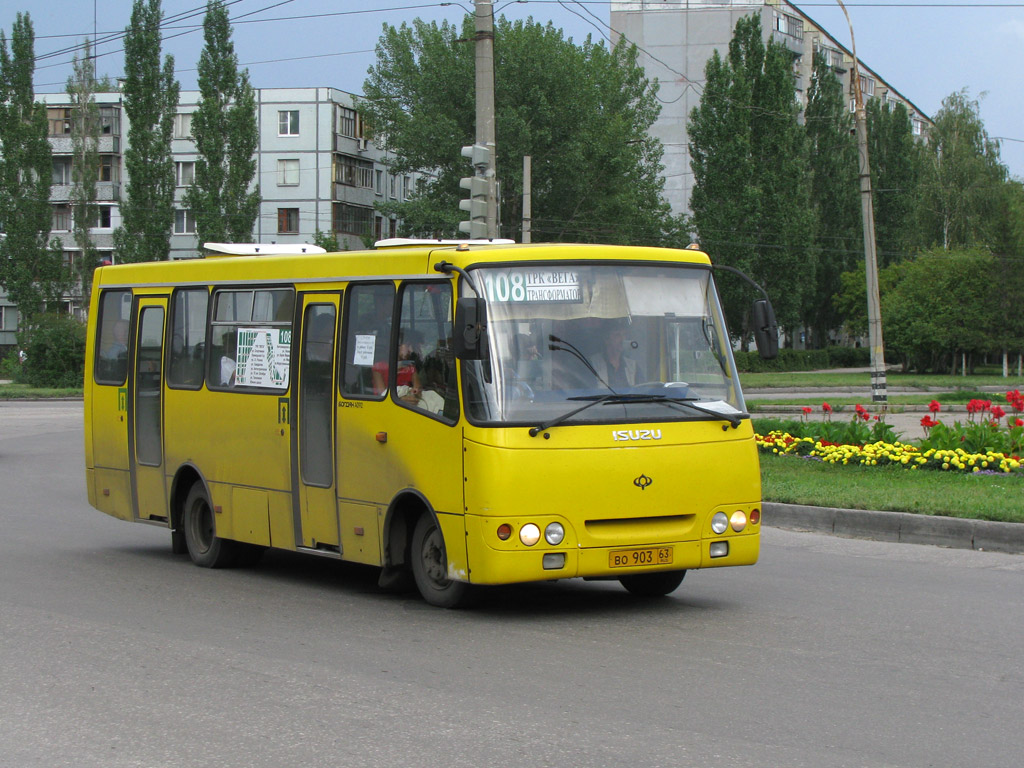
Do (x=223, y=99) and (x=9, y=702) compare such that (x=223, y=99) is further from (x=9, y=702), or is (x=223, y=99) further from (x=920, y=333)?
(x=9, y=702)

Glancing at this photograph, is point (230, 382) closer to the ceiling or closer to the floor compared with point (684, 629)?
closer to the ceiling

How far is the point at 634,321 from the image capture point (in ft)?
29.2

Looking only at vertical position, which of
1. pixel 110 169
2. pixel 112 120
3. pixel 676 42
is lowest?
pixel 110 169

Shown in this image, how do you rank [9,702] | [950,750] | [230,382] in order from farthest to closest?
[230,382] → [9,702] → [950,750]

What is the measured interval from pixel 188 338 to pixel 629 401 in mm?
4770

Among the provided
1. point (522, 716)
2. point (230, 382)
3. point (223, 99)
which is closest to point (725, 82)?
point (223, 99)

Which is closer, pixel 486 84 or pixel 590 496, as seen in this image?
pixel 590 496

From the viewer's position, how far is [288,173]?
3199 inches

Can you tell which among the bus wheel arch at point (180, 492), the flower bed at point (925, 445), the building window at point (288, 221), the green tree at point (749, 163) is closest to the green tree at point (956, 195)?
the green tree at point (749, 163)

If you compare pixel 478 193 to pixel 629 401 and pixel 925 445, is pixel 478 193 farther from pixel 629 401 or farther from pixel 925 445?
pixel 629 401

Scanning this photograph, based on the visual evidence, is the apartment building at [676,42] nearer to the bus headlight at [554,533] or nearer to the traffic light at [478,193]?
the traffic light at [478,193]

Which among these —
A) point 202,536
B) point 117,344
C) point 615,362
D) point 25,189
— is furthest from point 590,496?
point 25,189

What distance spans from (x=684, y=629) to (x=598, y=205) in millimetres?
55443

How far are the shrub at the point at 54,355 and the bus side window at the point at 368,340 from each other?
46507 mm
